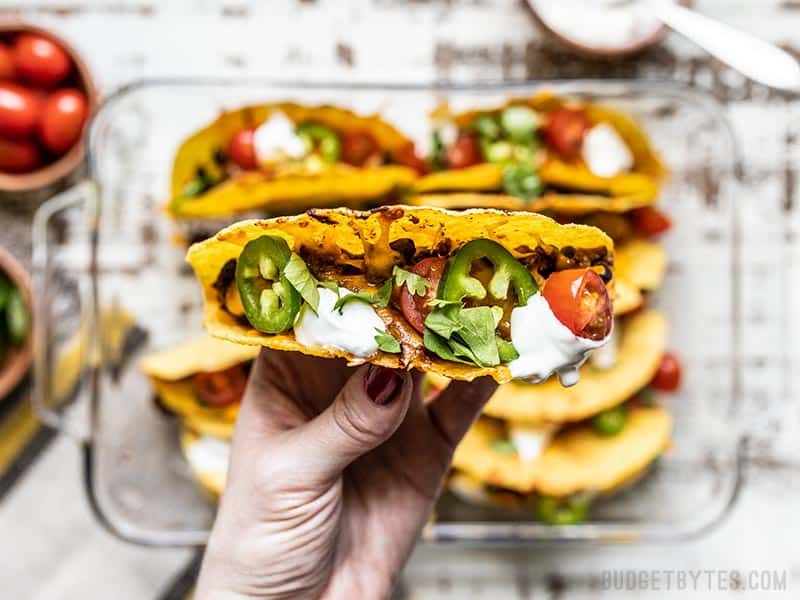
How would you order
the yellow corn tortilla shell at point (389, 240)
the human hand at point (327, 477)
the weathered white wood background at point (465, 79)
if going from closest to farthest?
the yellow corn tortilla shell at point (389, 240), the human hand at point (327, 477), the weathered white wood background at point (465, 79)

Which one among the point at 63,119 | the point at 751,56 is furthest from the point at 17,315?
the point at 751,56

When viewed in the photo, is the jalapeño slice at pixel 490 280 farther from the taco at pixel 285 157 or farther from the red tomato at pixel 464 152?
the red tomato at pixel 464 152

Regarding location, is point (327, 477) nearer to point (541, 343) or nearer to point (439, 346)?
point (439, 346)

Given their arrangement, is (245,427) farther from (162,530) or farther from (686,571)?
(686,571)

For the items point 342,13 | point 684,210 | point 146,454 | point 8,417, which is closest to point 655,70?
point 684,210

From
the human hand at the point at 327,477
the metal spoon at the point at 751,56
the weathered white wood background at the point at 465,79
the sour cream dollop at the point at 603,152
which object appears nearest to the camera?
the human hand at the point at 327,477

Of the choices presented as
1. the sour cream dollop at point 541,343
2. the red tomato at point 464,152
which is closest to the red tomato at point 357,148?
the red tomato at point 464,152

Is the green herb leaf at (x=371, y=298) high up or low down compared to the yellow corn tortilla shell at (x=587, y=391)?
up
